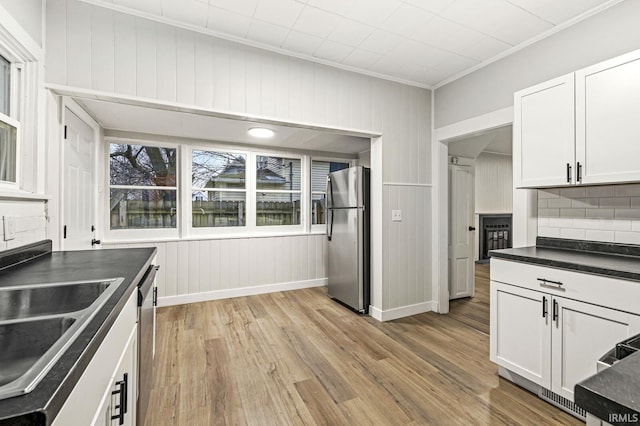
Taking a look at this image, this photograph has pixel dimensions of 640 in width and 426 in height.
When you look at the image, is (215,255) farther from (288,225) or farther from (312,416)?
(312,416)

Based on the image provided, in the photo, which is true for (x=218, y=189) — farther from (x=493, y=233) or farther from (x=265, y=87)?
(x=493, y=233)

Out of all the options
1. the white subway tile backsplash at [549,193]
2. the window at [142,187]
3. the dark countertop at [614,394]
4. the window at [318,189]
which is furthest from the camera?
the window at [318,189]

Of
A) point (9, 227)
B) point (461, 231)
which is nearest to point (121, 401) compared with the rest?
point (9, 227)

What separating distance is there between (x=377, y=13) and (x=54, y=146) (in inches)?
93.7

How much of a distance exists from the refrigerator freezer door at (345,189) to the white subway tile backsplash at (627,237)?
209 centimetres

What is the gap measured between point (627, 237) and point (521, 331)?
3.07 ft

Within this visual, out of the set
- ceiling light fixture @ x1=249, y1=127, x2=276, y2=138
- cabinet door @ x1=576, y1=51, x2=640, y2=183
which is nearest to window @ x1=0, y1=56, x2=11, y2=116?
ceiling light fixture @ x1=249, y1=127, x2=276, y2=138

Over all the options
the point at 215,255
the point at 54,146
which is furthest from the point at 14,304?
the point at 215,255

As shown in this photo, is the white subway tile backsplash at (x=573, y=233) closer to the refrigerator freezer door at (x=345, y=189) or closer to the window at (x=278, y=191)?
the refrigerator freezer door at (x=345, y=189)

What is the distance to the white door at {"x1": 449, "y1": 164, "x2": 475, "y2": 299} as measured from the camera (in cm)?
387

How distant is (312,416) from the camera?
1726mm

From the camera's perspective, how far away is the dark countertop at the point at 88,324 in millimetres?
447

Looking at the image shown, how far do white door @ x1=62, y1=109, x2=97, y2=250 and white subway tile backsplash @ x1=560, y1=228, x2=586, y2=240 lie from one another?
369 cm

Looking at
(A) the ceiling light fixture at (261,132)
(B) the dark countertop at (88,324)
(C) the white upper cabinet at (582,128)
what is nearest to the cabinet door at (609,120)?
(C) the white upper cabinet at (582,128)
